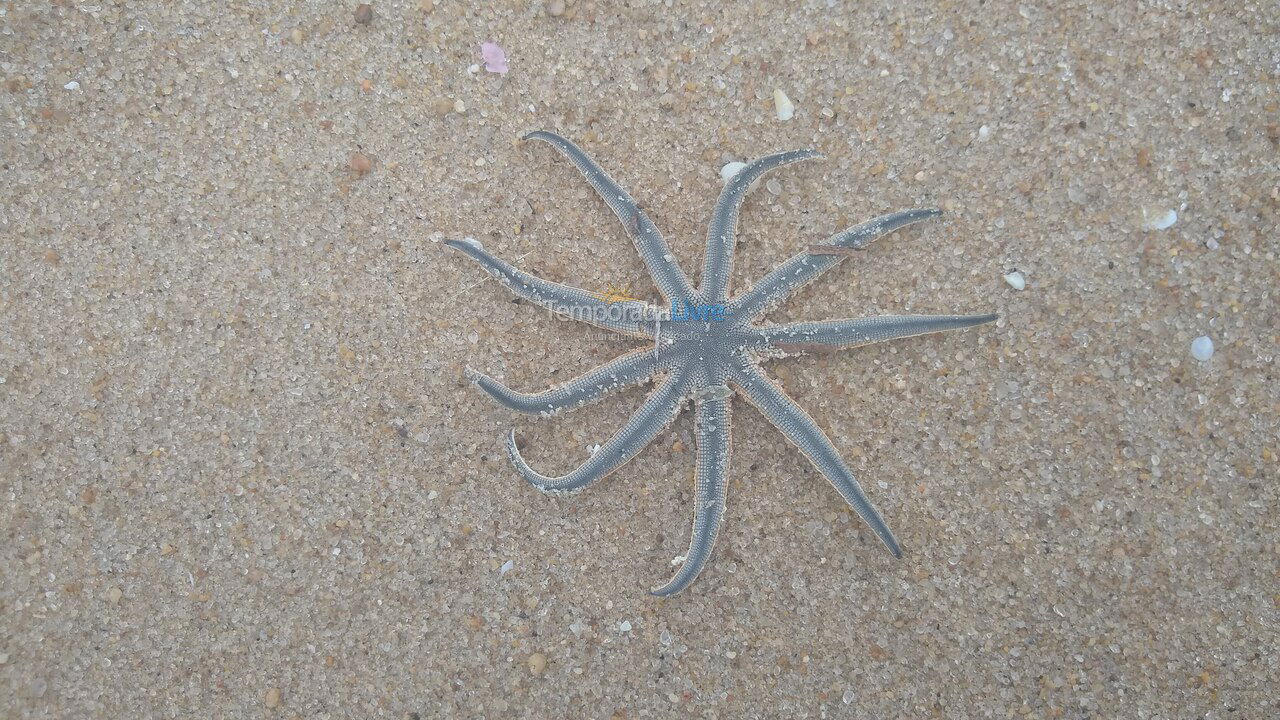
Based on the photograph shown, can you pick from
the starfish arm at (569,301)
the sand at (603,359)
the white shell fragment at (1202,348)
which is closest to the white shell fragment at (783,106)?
the sand at (603,359)

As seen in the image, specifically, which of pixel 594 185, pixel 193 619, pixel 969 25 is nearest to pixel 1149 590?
pixel 969 25

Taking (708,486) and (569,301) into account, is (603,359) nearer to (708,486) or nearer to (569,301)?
(569,301)

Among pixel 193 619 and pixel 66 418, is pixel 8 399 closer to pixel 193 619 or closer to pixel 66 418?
pixel 66 418

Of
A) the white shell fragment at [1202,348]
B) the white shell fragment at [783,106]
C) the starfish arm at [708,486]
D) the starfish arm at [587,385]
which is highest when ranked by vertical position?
the white shell fragment at [783,106]

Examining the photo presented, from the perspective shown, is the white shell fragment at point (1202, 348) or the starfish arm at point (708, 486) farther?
the white shell fragment at point (1202, 348)

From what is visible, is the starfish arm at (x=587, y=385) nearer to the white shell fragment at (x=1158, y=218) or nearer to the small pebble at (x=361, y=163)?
the small pebble at (x=361, y=163)

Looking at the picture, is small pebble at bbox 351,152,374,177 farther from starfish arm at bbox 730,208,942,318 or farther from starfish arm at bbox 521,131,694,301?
starfish arm at bbox 730,208,942,318

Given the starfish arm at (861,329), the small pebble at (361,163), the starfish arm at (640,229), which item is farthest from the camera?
the small pebble at (361,163)
